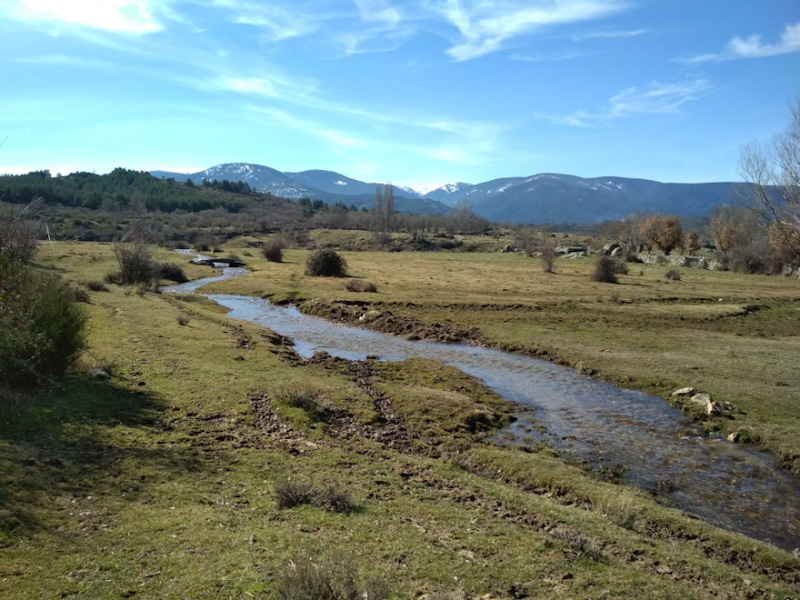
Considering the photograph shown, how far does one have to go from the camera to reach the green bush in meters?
12.7

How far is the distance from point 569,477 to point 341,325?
27634 mm

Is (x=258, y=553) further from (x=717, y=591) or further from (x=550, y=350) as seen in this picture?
(x=550, y=350)

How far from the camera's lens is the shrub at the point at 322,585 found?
6.20 meters

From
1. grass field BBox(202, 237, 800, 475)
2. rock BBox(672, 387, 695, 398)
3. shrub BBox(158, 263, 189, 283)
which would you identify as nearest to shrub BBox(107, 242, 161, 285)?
grass field BBox(202, 237, 800, 475)

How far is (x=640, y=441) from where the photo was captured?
17734 mm

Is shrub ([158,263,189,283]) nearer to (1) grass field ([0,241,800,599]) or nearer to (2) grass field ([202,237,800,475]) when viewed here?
(2) grass field ([202,237,800,475])

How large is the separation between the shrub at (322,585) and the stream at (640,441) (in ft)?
33.0

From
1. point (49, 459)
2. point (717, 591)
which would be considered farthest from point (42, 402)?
point (717, 591)

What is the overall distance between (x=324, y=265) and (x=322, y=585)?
2382 inches

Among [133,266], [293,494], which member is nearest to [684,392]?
[293,494]

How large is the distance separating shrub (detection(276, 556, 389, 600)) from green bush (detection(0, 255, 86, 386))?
382 inches

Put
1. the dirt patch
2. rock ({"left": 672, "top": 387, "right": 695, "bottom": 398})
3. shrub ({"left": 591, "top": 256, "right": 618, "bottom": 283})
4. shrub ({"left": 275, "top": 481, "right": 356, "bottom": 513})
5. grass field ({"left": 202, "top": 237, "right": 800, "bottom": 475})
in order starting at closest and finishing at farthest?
1. shrub ({"left": 275, "top": 481, "right": 356, "bottom": 513})
2. rock ({"left": 672, "top": 387, "right": 695, "bottom": 398})
3. grass field ({"left": 202, "top": 237, "right": 800, "bottom": 475})
4. the dirt patch
5. shrub ({"left": 591, "top": 256, "right": 618, "bottom": 283})

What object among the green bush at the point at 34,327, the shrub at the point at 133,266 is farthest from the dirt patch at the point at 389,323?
the green bush at the point at 34,327

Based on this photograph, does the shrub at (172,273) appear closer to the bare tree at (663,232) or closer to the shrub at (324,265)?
the shrub at (324,265)
